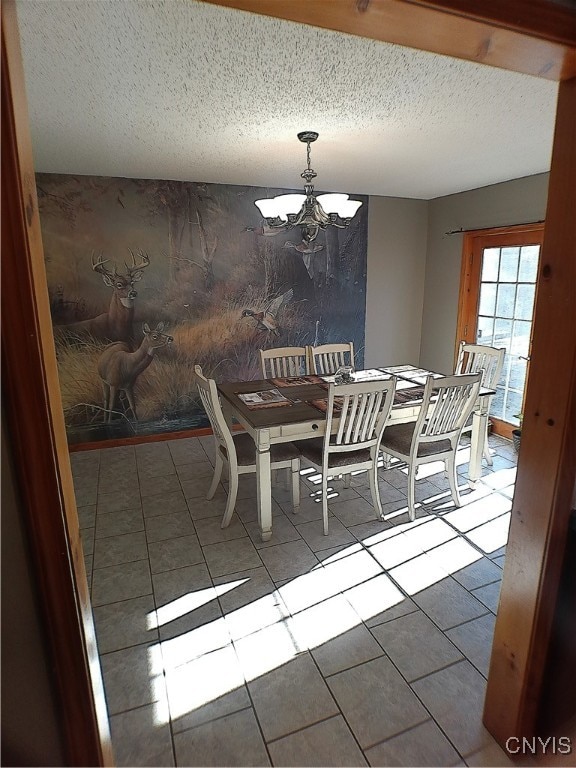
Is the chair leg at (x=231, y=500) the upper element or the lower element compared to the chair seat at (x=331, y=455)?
lower

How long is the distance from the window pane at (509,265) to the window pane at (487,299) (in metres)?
0.14

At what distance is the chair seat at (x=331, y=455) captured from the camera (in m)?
2.70

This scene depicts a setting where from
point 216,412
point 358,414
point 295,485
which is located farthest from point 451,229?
point 216,412

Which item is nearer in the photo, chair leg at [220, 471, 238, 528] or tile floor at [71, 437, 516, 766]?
tile floor at [71, 437, 516, 766]

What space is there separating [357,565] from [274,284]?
9.00 feet

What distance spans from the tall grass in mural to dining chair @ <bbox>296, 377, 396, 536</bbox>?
1.69m

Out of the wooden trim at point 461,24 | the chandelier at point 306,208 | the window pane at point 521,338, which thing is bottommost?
the window pane at point 521,338

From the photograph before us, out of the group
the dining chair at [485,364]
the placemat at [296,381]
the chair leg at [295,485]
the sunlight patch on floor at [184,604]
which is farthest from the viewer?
the dining chair at [485,364]

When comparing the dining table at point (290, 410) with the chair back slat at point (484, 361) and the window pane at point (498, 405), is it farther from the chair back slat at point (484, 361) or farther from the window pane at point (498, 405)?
the window pane at point (498, 405)

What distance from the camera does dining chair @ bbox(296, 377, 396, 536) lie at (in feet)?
8.11

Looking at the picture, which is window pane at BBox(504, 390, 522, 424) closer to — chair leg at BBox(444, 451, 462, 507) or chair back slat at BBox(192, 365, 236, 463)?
chair leg at BBox(444, 451, 462, 507)

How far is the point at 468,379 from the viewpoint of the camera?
262 centimetres

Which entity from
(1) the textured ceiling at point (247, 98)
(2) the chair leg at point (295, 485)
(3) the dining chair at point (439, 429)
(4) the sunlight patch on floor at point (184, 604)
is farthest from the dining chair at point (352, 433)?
(1) the textured ceiling at point (247, 98)

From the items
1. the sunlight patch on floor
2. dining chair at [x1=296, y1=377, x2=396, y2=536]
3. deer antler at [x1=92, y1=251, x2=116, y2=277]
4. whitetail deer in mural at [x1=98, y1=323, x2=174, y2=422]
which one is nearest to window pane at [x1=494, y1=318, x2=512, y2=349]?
dining chair at [x1=296, y1=377, x2=396, y2=536]
